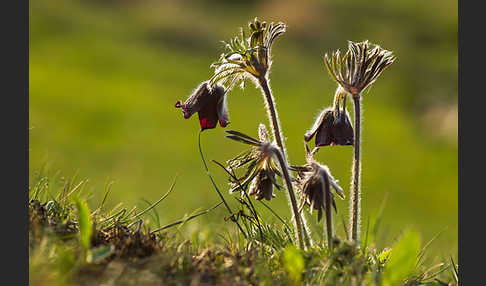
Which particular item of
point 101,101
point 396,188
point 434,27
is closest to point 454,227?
point 396,188

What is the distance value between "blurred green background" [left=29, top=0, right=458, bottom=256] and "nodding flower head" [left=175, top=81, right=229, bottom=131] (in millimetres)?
656

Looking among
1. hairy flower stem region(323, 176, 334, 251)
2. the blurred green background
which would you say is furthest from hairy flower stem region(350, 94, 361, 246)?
the blurred green background

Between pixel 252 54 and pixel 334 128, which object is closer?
pixel 252 54

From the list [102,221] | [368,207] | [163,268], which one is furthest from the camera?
[368,207]

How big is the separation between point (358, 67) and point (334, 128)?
15.3 inches

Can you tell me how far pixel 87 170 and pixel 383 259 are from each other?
10561mm

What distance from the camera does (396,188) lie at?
640 inches

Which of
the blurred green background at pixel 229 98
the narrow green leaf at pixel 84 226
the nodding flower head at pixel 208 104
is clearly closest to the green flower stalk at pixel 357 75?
the nodding flower head at pixel 208 104

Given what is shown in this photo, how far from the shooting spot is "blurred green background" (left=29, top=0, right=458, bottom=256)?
44.8ft

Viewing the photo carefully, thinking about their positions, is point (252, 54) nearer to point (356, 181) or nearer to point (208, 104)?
point (208, 104)

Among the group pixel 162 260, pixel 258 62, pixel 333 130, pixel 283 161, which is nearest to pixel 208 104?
pixel 258 62

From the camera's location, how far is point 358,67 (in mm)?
3191

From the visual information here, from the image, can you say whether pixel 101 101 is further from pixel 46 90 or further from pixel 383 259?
pixel 383 259

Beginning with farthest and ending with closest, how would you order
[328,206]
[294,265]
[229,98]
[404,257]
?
1. [229,98]
2. [328,206]
3. [404,257]
4. [294,265]
